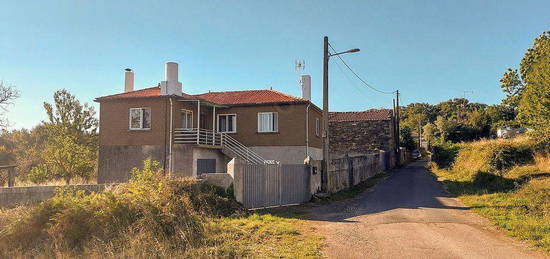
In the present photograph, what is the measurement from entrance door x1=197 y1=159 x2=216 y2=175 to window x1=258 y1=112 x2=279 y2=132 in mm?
3807

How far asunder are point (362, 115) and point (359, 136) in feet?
9.62

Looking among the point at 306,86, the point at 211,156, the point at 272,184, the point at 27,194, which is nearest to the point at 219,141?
the point at 211,156

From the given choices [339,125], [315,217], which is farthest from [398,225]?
[339,125]

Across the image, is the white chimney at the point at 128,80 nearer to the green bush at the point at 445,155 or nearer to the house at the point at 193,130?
the house at the point at 193,130

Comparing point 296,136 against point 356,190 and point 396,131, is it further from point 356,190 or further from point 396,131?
point 396,131

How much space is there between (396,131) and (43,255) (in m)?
42.8

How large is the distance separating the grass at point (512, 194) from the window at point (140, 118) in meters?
16.4

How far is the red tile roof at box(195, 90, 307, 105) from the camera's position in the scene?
24.4 m

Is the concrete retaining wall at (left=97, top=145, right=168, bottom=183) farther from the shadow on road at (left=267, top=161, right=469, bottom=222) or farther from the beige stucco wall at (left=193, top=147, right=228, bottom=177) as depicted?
the shadow on road at (left=267, top=161, right=469, bottom=222)

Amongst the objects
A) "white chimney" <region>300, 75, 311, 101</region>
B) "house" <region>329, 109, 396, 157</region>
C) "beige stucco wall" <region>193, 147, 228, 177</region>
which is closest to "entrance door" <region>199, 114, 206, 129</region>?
"beige stucco wall" <region>193, 147, 228, 177</region>

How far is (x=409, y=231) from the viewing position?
9.66m

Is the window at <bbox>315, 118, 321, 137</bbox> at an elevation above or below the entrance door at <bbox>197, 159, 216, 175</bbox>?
above

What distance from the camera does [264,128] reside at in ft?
80.3

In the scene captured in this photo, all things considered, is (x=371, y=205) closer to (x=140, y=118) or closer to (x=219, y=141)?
(x=219, y=141)
